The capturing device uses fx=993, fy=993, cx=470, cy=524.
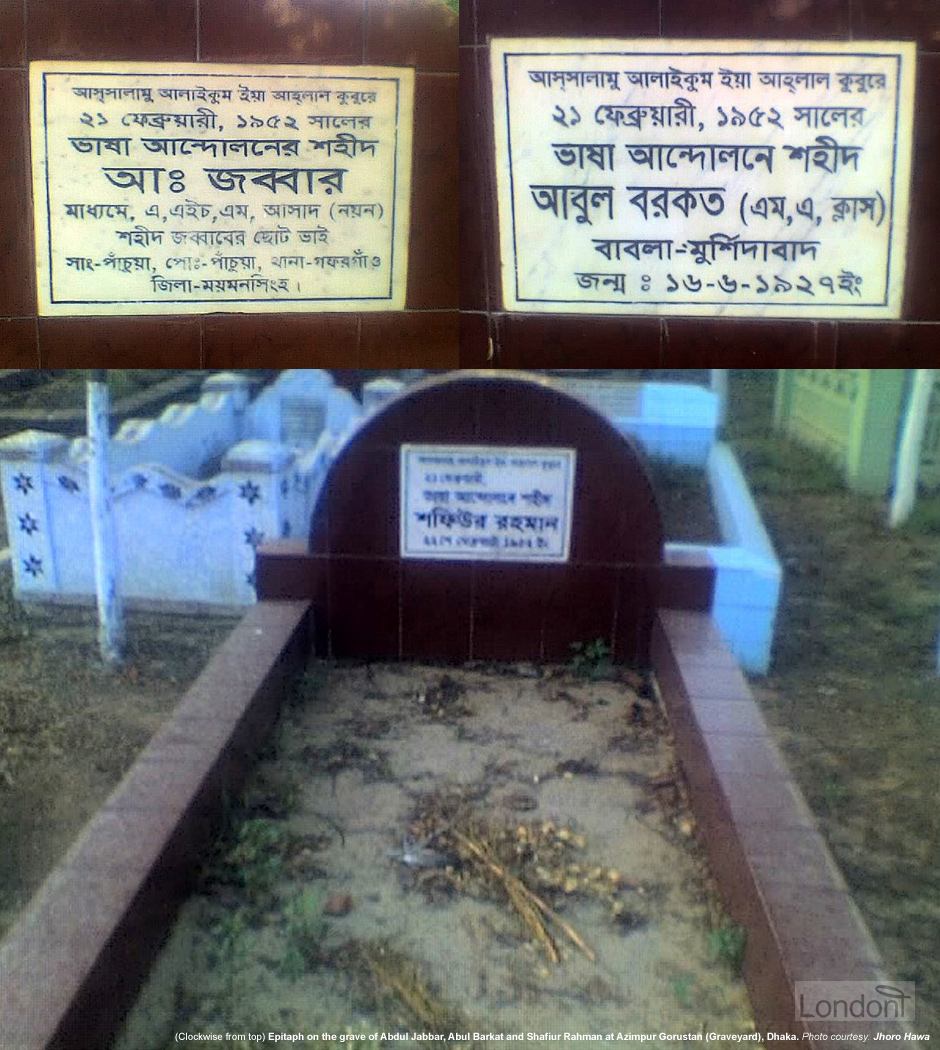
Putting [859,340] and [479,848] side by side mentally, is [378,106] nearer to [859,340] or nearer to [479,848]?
[859,340]

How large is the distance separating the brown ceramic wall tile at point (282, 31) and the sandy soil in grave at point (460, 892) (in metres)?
2.13

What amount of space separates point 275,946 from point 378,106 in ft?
6.84

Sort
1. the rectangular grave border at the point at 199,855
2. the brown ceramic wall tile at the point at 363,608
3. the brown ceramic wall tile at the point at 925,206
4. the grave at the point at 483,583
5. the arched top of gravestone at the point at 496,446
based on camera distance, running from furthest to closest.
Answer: the brown ceramic wall tile at the point at 363,608
the arched top of gravestone at the point at 496,446
the grave at the point at 483,583
the brown ceramic wall tile at the point at 925,206
the rectangular grave border at the point at 199,855

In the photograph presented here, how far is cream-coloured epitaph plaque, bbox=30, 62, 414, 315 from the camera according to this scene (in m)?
2.24

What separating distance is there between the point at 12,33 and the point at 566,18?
1230 millimetres

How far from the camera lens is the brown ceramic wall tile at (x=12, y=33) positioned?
220 cm

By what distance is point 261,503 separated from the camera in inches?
196

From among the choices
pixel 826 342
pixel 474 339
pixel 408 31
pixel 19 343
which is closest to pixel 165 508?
pixel 19 343

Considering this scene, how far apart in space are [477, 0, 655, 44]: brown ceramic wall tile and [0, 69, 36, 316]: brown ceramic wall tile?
106cm

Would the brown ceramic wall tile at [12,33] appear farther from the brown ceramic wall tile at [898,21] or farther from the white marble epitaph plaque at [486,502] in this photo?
the white marble epitaph plaque at [486,502]

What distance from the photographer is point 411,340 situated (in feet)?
7.86

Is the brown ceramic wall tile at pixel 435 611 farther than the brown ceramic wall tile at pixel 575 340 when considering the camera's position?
Yes

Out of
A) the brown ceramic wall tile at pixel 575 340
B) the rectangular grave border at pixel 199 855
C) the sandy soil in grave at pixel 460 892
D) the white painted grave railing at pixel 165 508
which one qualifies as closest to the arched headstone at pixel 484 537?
the sandy soil in grave at pixel 460 892

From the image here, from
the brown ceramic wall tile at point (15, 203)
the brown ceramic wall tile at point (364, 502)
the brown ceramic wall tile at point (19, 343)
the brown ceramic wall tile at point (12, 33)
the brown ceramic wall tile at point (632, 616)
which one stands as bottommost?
the brown ceramic wall tile at point (632, 616)
